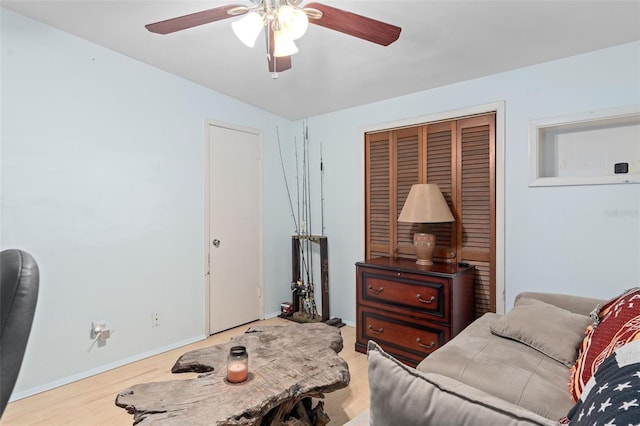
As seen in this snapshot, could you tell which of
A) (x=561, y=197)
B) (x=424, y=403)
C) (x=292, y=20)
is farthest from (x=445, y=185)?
(x=424, y=403)

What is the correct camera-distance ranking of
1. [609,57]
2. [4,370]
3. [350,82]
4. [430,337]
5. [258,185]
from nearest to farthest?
[4,370] → [609,57] → [430,337] → [350,82] → [258,185]

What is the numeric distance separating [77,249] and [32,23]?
1.60 metres

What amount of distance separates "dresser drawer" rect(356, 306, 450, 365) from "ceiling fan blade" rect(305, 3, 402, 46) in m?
1.96

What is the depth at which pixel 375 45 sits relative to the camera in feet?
7.88

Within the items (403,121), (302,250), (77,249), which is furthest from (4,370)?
(302,250)

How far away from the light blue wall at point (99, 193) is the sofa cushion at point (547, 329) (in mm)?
2626

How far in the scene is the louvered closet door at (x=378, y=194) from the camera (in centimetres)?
338

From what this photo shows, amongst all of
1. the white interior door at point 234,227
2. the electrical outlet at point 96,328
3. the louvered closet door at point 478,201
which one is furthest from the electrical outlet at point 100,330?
the louvered closet door at point 478,201

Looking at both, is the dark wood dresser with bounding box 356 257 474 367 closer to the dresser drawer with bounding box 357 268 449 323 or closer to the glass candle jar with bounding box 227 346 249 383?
the dresser drawer with bounding box 357 268 449 323

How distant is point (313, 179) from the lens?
4.01m

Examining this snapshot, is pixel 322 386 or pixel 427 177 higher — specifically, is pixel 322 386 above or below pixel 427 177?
below

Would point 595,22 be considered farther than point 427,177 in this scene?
No

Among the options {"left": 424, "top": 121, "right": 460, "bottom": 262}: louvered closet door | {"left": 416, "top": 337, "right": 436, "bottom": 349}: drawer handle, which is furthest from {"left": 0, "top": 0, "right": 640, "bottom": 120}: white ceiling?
{"left": 416, "top": 337, "right": 436, "bottom": 349}: drawer handle

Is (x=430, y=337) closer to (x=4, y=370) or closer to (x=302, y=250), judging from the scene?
(x=302, y=250)
